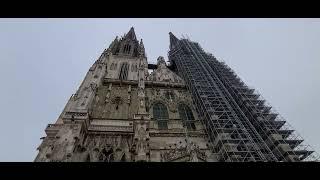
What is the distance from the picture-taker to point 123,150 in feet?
58.9

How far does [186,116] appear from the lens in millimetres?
23531

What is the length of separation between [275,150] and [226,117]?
204 inches

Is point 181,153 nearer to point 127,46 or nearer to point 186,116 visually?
point 186,116

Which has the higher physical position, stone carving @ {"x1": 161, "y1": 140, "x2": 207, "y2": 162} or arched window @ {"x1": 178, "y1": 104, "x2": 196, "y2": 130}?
arched window @ {"x1": 178, "y1": 104, "x2": 196, "y2": 130}

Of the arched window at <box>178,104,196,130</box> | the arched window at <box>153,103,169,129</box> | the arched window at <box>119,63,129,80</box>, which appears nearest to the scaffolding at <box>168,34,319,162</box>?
the arched window at <box>178,104,196,130</box>

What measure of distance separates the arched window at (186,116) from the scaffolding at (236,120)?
1.03 meters

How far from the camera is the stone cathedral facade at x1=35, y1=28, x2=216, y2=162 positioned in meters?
16.7

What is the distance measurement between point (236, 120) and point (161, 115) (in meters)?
7.03

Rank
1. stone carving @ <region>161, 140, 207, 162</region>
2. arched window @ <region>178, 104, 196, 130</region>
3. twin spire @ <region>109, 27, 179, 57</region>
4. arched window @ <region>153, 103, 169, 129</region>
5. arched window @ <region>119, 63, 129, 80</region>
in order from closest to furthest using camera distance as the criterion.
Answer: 1. stone carving @ <region>161, 140, 207, 162</region>
2. arched window @ <region>153, 103, 169, 129</region>
3. arched window @ <region>178, 104, 196, 130</region>
4. arched window @ <region>119, 63, 129, 80</region>
5. twin spire @ <region>109, 27, 179, 57</region>

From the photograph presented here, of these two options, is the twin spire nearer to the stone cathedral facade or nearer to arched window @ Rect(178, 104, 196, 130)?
the stone cathedral facade

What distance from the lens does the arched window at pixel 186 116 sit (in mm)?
22359

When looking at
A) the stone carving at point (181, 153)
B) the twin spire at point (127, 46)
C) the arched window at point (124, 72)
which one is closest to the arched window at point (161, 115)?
the stone carving at point (181, 153)
